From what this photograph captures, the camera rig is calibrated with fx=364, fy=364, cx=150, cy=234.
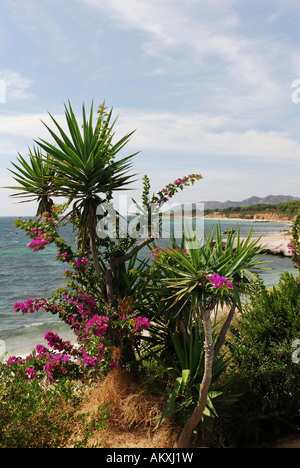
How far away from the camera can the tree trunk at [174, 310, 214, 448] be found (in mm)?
4266

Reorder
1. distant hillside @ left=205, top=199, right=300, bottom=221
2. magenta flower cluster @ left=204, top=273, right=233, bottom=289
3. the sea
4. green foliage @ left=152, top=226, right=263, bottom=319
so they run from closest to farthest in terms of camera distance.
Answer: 1. magenta flower cluster @ left=204, top=273, right=233, bottom=289
2. green foliage @ left=152, top=226, right=263, bottom=319
3. the sea
4. distant hillside @ left=205, top=199, right=300, bottom=221

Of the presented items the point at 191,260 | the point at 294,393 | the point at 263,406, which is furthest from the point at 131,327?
the point at 294,393

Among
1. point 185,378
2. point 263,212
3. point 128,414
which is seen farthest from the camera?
point 263,212

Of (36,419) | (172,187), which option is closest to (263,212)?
(172,187)

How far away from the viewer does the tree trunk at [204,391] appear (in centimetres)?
427

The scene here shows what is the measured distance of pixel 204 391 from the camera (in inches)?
173

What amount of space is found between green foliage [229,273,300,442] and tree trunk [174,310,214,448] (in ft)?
2.89

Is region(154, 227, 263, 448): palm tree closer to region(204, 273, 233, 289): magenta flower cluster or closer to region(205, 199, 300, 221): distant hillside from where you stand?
region(204, 273, 233, 289): magenta flower cluster

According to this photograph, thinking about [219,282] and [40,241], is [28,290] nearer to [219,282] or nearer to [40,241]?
[40,241]

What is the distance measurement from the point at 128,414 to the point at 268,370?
6.98ft

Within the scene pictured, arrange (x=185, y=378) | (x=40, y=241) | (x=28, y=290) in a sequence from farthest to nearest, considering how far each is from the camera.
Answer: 1. (x=28, y=290)
2. (x=40, y=241)
3. (x=185, y=378)

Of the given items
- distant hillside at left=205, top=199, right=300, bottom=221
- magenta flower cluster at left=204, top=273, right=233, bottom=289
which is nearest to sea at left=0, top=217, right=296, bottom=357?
magenta flower cluster at left=204, top=273, right=233, bottom=289
